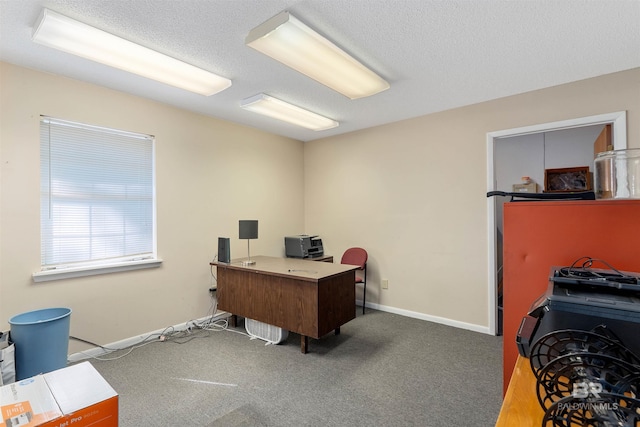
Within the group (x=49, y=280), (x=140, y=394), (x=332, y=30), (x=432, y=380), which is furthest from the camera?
(x=49, y=280)

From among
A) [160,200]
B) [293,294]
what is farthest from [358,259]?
[160,200]

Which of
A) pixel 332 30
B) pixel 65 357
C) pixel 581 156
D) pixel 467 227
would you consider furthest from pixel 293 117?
pixel 581 156

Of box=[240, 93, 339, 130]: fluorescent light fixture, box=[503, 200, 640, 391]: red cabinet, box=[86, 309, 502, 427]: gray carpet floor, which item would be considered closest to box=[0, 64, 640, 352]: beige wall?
box=[86, 309, 502, 427]: gray carpet floor

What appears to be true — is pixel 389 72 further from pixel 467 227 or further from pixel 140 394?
pixel 140 394

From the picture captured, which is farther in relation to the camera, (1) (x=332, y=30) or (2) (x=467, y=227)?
(2) (x=467, y=227)

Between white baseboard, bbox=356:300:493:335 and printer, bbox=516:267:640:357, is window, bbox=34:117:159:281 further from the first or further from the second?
printer, bbox=516:267:640:357

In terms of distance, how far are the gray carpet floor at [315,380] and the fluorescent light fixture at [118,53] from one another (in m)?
2.46

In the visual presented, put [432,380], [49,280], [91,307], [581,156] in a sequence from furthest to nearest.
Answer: [581,156], [91,307], [49,280], [432,380]

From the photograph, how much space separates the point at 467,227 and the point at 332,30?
255 centimetres

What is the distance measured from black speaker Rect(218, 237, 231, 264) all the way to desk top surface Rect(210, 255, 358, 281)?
58 millimetres

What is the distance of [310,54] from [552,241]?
182cm

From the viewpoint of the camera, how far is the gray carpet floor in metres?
1.95

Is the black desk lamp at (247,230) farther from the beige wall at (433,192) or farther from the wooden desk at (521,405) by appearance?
the wooden desk at (521,405)

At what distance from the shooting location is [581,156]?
13.3 feet
